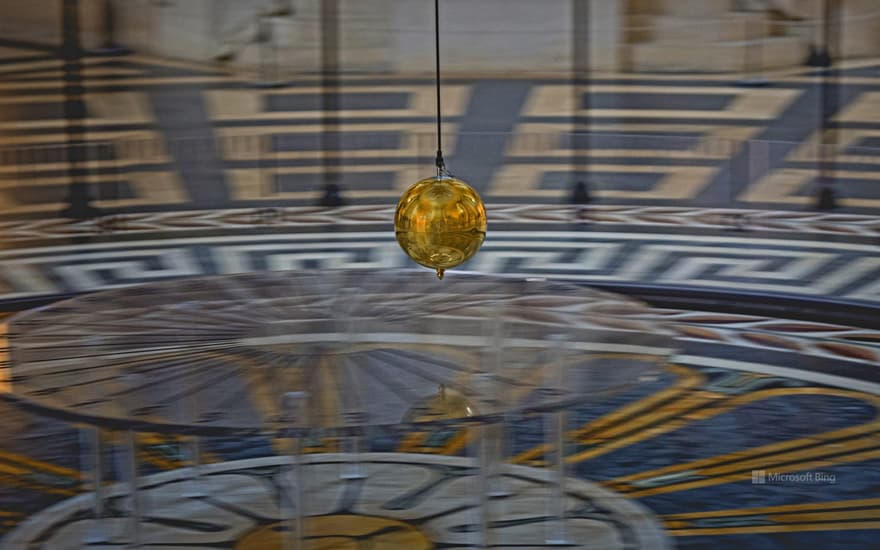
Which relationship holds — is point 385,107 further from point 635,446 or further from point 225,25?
point 635,446

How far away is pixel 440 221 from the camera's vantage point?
165 inches

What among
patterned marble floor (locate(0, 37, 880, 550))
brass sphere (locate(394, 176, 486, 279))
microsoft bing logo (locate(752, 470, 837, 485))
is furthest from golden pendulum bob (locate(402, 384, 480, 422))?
microsoft bing logo (locate(752, 470, 837, 485))

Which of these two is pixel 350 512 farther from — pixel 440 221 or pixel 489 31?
pixel 489 31

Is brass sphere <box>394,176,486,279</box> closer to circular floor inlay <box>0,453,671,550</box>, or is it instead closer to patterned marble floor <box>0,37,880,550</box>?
circular floor inlay <box>0,453,671,550</box>

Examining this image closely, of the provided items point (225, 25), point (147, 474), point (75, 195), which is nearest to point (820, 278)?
point (147, 474)

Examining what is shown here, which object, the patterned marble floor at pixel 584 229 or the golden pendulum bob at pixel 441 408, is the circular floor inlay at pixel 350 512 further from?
the golden pendulum bob at pixel 441 408

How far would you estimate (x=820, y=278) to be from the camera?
8.88 meters

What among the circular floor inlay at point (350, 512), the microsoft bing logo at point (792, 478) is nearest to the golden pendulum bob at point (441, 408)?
the circular floor inlay at point (350, 512)

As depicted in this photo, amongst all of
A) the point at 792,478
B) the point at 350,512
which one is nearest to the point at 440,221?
the point at 350,512

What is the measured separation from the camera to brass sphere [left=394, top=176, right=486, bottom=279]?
4.21 meters

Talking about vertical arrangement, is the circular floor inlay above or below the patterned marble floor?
below

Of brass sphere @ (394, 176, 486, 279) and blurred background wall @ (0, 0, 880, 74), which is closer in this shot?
brass sphere @ (394, 176, 486, 279)

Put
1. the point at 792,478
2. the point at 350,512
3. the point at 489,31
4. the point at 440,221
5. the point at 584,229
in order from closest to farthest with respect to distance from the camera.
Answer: the point at 440,221 < the point at 350,512 < the point at 792,478 < the point at 584,229 < the point at 489,31

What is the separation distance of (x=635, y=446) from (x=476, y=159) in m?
8.52
